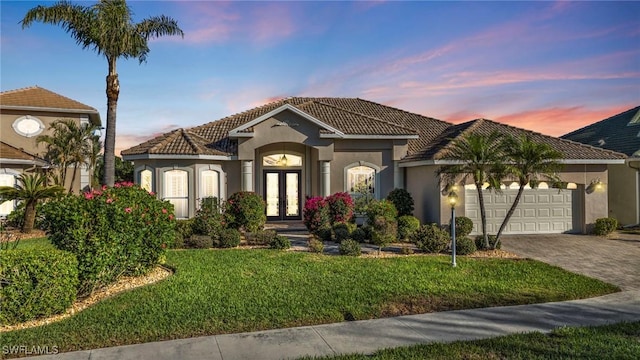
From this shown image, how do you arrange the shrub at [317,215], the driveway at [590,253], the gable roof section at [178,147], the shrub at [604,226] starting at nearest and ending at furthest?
the driveway at [590,253] < the shrub at [317,215] < the shrub at [604,226] < the gable roof section at [178,147]

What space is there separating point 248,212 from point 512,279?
9.15 metres

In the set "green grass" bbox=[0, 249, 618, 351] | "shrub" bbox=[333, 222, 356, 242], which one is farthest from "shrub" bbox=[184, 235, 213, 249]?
"shrub" bbox=[333, 222, 356, 242]

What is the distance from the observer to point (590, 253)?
13.0 metres

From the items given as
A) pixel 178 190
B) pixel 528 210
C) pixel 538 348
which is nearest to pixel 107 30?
pixel 178 190

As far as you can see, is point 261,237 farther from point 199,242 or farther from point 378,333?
point 378,333

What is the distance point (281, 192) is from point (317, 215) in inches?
229

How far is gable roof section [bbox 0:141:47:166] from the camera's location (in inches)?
824

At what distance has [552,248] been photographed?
13.8 m

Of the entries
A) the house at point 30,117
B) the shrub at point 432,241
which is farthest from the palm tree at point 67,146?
the shrub at point 432,241

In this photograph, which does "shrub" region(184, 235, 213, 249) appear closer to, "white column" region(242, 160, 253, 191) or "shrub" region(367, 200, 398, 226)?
"white column" region(242, 160, 253, 191)

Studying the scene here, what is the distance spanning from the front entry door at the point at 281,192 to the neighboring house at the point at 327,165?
0.17ft

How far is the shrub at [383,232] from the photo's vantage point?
1303cm

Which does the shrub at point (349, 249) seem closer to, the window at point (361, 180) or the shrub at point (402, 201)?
the shrub at point (402, 201)

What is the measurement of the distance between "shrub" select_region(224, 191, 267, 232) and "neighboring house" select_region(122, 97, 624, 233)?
3639mm
